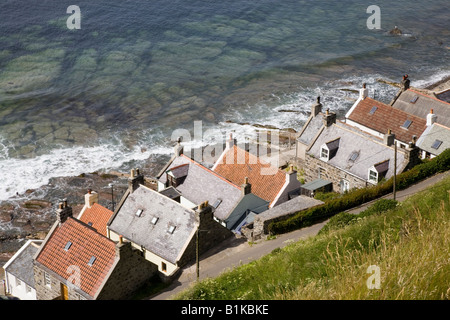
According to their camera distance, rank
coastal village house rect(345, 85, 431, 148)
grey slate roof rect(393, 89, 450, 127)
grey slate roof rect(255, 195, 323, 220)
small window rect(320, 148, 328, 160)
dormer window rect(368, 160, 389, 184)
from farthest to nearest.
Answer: grey slate roof rect(393, 89, 450, 127)
coastal village house rect(345, 85, 431, 148)
small window rect(320, 148, 328, 160)
dormer window rect(368, 160, 389, 184)
grey slate roof rect(255, 195, 323, 220)

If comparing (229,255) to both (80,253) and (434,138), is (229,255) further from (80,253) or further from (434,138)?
(434,138)

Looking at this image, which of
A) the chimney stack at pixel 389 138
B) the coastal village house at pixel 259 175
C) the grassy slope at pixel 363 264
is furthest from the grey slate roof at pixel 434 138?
the grassy slope at pixel 363 264

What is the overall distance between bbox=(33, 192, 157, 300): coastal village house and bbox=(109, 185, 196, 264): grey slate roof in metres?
2.94

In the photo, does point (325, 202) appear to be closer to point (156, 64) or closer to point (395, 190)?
point (395, 190)

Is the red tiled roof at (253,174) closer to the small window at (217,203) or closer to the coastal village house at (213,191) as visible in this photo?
the coastal village house at (213,191)

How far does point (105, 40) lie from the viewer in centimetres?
11231

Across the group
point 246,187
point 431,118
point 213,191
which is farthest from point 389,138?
point 213,191

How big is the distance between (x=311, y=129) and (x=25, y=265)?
31383mm

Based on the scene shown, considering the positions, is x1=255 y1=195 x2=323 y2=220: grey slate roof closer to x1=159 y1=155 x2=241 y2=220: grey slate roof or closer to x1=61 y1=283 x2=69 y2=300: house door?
x1=159 y1=155 x2=241 y2=220: grey slate roof

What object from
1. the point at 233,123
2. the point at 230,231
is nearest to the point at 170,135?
the point at 233,123

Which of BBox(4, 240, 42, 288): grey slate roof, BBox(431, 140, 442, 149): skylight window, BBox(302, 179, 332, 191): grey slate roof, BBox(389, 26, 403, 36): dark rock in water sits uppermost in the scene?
BBox(431, 140, 442, 149): skylight window

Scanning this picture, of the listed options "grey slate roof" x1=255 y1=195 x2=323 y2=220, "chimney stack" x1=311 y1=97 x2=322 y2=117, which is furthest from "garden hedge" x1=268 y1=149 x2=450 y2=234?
"chimney stack" x1=311 y1=97 x2=322 y2=117

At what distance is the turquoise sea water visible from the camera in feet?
265
